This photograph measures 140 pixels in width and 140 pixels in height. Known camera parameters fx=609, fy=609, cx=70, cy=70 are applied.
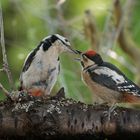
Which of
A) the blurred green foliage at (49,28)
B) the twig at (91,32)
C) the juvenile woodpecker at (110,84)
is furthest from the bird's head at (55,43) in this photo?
the blurred green foliage at (49,28)

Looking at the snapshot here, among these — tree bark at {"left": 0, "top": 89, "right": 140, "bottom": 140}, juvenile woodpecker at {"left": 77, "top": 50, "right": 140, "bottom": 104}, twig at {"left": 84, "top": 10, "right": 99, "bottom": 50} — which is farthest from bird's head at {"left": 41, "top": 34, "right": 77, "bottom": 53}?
twig at {"left": 84, "top": 10, "right": 99, "bottom": 50}

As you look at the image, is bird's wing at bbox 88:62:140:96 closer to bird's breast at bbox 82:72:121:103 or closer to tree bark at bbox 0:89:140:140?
bird's breast at bbox 82:72:121:103

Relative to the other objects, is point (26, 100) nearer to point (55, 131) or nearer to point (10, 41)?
point (55, 131)

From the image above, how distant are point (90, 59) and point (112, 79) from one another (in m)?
0.23

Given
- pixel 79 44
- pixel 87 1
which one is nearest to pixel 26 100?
pixel 79 44

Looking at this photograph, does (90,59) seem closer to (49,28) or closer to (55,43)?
(55,43)

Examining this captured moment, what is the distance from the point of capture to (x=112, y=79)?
Result: 3230 mm

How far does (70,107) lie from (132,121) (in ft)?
1.03

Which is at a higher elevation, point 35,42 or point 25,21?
point 25,21

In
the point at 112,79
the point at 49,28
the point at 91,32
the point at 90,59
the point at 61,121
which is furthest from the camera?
the point at 49,28

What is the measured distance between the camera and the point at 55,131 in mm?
2947

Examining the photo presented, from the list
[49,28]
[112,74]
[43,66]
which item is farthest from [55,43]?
[49,28]

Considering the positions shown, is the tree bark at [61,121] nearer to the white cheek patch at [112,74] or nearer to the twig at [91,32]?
the white cheek patch at [112,74]

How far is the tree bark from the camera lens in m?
2.95
